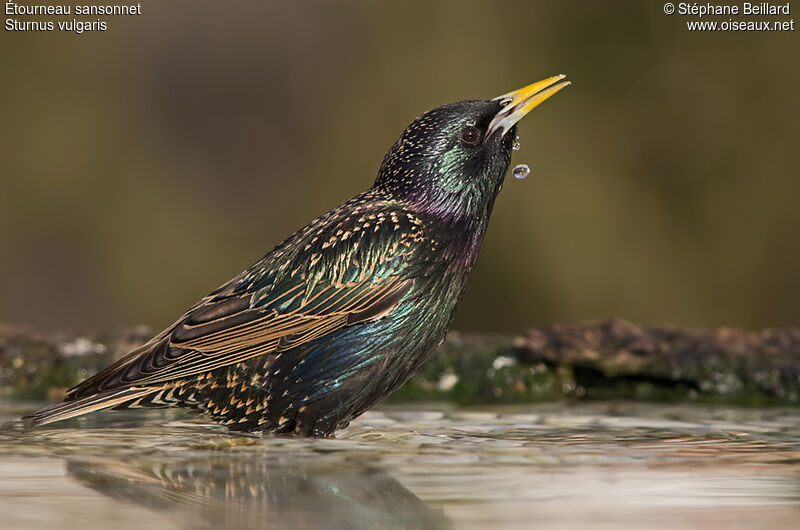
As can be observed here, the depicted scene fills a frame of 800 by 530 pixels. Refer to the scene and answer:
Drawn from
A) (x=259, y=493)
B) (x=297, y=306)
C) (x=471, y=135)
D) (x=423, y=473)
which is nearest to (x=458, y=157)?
(x=471, y=135)

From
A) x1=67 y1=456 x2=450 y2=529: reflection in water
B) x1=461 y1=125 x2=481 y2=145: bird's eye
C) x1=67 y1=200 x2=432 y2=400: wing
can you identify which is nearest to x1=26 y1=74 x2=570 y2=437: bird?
x1=67 y1=200 x2=432 y2=400: wing

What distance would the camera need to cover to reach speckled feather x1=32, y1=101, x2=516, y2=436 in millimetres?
3219

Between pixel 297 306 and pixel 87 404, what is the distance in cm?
60

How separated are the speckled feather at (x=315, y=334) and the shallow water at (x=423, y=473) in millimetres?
98

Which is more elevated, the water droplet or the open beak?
the open beak

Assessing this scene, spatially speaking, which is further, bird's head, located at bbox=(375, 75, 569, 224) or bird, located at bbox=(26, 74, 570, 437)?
bird's head, located at bbox=(375, 75, 569, 224)

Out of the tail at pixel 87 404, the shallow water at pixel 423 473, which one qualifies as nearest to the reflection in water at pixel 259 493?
the shallow water at pixel 423 473

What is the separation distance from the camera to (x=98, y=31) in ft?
26.1

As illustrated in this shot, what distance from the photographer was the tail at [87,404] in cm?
307

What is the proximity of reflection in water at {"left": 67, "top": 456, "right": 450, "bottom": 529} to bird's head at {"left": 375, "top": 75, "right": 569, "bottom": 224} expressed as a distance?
1.14m

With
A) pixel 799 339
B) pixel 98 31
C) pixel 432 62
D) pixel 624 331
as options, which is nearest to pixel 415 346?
pixel 624 331

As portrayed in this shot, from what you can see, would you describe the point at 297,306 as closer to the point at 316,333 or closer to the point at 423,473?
the point at 316,333

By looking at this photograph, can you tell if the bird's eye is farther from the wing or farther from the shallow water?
the shallow water

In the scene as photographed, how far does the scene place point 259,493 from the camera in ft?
6.93
